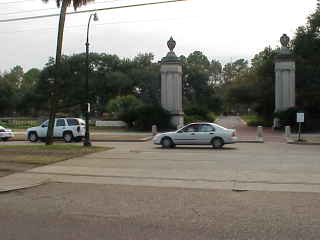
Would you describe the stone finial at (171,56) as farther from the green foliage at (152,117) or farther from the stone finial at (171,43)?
the green foliage at (152,117)

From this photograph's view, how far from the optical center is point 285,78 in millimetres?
40375

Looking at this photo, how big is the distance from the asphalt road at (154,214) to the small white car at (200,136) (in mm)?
13113

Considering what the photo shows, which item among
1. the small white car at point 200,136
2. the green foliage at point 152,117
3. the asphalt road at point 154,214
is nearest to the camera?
the asphalt road at point 154,214

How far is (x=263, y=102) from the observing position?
48.3 metres

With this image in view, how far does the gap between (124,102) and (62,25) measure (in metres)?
26.2

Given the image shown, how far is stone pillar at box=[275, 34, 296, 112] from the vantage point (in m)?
40.3

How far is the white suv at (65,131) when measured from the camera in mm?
30188

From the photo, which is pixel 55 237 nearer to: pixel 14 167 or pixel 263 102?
pixel 14 167

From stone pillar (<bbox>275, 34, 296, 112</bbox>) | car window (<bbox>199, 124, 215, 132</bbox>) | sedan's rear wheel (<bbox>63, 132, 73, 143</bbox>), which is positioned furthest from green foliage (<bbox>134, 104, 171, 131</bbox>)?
car window (<bbox>199, 124, 215, 132</bbox>)

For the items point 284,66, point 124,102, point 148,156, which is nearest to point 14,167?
point 148,156

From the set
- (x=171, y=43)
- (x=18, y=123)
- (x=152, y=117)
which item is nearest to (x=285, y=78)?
(x=171, y=43)

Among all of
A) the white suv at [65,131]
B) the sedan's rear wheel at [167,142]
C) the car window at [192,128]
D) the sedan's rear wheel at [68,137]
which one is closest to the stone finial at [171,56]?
the white suv at [65,131]

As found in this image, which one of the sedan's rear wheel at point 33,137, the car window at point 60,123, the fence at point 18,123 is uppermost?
the car window at point 60,123

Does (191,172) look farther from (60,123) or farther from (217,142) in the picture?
(60,123)
